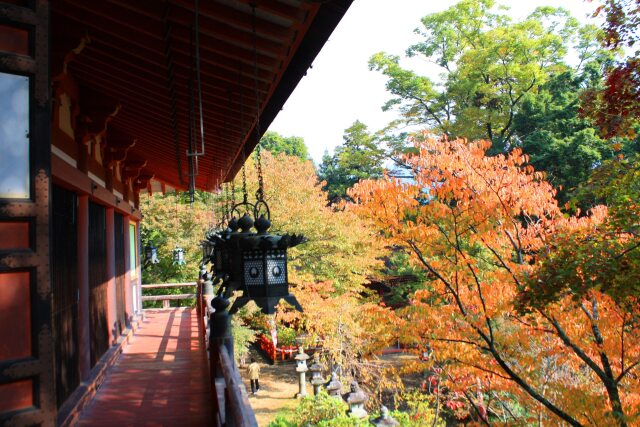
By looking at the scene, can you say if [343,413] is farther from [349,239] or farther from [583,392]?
[349,239]

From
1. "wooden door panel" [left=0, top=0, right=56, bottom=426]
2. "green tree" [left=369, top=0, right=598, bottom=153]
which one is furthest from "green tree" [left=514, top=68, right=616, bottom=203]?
"wooden door panel" [left=0, top=0, right=56, bottom=426]

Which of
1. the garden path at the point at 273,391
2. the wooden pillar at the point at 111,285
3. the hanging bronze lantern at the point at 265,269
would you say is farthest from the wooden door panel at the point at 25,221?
the garden path at the point at 273,391

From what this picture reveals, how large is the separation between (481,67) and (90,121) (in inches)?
714

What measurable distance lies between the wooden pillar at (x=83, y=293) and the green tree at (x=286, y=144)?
33866 mm

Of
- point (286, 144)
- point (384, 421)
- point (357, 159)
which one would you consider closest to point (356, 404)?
point (384, 421)

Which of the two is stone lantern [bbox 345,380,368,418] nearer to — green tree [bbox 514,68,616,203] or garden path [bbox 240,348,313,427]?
garden path [bbox 240,348,313,427]

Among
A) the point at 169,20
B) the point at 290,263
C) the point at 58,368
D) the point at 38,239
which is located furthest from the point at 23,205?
the point at 290,263

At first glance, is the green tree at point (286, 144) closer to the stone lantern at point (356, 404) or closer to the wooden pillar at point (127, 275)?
the wooden pillar at point (127, 275)

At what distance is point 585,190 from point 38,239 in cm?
595

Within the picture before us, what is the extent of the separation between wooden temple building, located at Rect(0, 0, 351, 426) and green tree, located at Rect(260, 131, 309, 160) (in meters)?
32.4

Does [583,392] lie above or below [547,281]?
below

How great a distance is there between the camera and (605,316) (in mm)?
6945

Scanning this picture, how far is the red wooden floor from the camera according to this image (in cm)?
473

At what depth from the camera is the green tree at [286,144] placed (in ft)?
131
